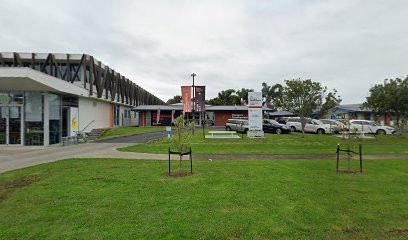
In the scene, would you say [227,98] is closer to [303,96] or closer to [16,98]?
[303,96]

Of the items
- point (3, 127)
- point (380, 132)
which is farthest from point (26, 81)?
point (380, 132)

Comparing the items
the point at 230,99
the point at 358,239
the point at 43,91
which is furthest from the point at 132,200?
the point at 230,99

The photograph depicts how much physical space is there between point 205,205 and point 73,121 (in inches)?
828

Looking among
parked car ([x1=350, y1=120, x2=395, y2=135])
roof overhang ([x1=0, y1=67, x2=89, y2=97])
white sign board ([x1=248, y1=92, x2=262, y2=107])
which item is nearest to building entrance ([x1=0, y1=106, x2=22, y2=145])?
roof overhang ([x1=0, y1=67, x2=89, y2=97])

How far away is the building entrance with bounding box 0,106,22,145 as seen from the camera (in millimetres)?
17375

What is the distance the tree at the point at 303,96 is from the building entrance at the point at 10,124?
2385cm

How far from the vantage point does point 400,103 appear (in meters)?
24.5

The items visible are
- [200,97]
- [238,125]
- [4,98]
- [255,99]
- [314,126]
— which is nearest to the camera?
[4,98]

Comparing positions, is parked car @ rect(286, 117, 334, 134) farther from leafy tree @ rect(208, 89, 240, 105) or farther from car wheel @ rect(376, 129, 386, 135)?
leafy tree @ rect(208, 89, 240, 105)

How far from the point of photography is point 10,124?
1745 cm

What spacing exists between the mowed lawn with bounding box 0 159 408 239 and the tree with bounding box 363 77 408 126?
2029 cm

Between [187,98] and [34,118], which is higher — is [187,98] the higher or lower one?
the higher one

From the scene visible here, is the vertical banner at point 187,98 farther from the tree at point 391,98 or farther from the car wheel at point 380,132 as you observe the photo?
the car wheel at point 380,132

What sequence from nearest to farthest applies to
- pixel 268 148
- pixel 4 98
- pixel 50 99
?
1. pixel 268 148
2. pixel 4 98
3. pixel 50 99
